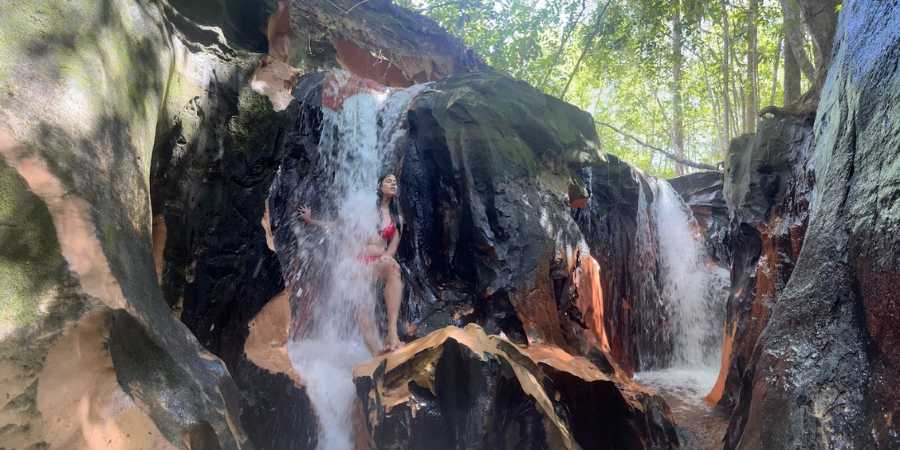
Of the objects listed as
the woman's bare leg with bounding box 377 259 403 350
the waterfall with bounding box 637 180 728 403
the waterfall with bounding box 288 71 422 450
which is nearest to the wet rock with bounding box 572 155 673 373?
the waterfall with bounding box 637 180 728 403

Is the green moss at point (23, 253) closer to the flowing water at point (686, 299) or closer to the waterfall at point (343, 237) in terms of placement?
the waterfall at point (343, 237)

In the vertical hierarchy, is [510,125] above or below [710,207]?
above

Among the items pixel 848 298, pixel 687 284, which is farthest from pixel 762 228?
pixel 687 284

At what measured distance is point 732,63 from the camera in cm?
1531

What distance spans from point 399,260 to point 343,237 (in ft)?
2.70

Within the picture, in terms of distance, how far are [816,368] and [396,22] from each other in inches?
478

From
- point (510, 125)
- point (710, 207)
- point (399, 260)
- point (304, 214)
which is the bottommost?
point (399, 260)

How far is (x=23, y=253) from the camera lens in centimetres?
190

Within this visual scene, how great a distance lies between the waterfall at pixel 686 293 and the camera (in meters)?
8.44

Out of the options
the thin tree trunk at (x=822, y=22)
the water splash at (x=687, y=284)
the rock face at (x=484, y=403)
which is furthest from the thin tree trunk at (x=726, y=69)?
the rock face at (x=484, y=403)

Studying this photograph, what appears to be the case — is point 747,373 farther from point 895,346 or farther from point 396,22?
point 396,22

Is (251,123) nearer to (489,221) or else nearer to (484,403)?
(489,221)

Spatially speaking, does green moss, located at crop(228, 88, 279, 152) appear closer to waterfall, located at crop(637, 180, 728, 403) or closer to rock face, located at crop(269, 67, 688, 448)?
rock face, located at crop(269, 67, 688, 448)

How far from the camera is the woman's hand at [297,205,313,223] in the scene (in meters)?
6.54
